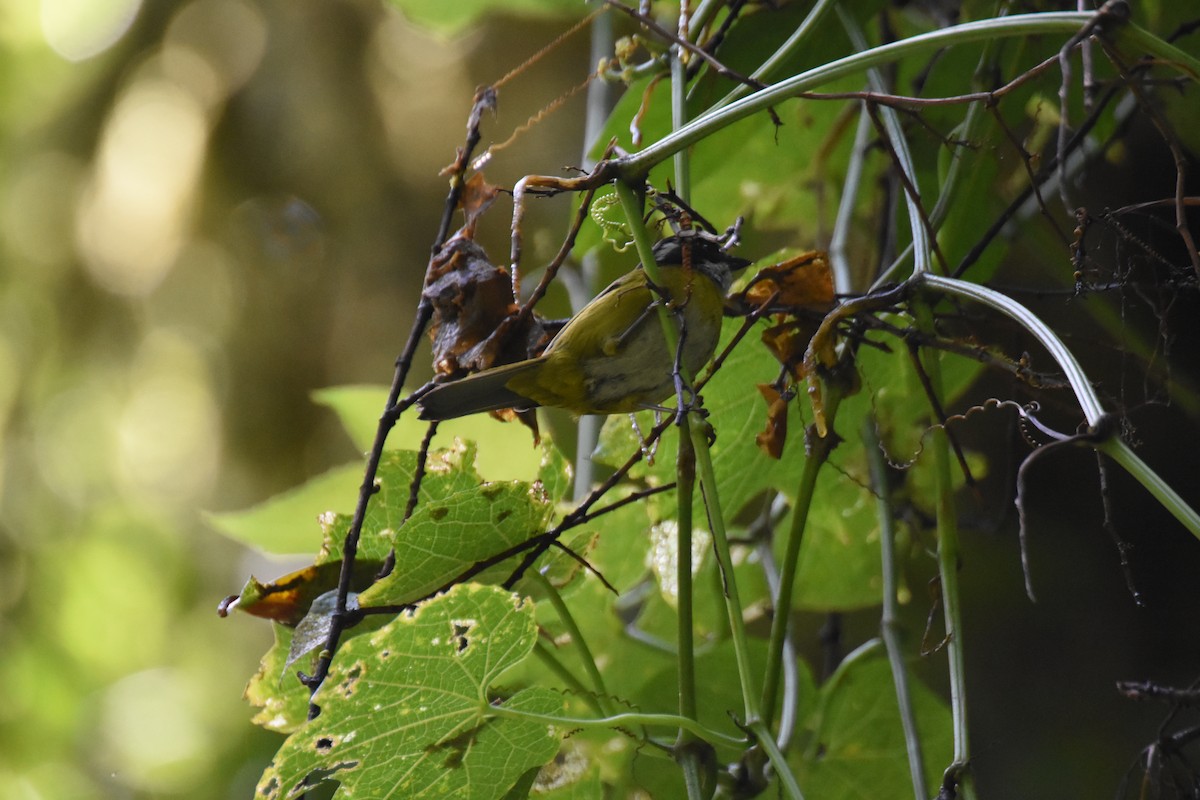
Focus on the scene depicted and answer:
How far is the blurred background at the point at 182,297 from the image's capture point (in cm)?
216

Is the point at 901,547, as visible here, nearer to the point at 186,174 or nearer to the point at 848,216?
the point at 848,216

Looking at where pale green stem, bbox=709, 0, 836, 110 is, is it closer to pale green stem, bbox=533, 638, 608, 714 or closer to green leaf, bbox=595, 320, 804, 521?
green leaf, bbox=595, 320, 804, 521

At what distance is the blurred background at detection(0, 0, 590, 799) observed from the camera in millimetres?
2252

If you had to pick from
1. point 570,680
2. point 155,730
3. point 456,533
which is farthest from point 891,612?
point 155,730

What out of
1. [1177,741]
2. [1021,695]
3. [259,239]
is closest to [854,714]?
[1177,741]

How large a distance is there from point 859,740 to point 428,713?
1.40 ft

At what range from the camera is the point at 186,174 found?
2396 mm

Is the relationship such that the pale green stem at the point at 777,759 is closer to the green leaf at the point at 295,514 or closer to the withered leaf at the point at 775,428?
the withered leaf at the point at 775,428

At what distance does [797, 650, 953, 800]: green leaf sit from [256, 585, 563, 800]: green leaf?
335 millimetres

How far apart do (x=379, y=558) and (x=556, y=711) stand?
0.49 ft

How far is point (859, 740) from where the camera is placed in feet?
2.65

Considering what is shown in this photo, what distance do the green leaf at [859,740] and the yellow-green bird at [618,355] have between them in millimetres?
346

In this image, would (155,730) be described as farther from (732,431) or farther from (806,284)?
(806,284)

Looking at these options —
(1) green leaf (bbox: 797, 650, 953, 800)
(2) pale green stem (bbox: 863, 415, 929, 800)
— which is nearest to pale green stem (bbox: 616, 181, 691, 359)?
(2) pale green stem (bbox: 863, 415, 929, 800)
